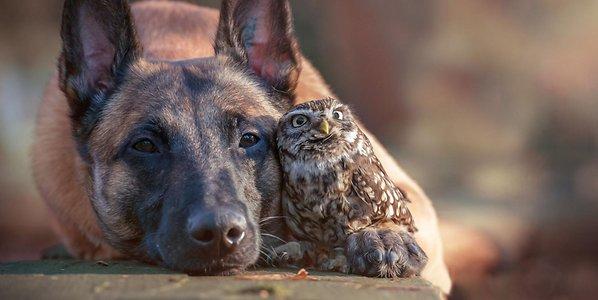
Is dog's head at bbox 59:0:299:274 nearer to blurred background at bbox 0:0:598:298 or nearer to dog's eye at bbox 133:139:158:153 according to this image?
dog's eye at bbox 133:139:158:153

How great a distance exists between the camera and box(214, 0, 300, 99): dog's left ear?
5035 millimetres

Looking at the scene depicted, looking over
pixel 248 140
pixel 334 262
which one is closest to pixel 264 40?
pixel 248 140

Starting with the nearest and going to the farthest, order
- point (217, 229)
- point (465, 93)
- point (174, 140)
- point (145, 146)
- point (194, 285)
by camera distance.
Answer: point (194, 285)
point (217, 229)
point (174, 140)
point (145, 146)
point (465, 93)

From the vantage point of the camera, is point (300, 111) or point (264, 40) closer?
point (300, 111)

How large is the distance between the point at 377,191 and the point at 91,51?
192 cm

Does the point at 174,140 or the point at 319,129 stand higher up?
the point at 319,129

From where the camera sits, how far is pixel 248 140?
4.47 m

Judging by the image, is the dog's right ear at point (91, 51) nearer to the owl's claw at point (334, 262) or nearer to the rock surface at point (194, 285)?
the rock surface at point (194, 285)

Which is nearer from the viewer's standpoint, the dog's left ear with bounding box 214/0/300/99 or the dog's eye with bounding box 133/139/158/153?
the dog's eye with bounding box 133/139/158/153

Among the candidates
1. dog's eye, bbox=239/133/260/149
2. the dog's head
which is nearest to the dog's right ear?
the dog's head

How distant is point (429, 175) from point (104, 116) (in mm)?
5868

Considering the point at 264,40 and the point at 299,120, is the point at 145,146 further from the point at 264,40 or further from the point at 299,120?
the point at 264,40

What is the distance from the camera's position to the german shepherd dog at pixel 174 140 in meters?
3.94

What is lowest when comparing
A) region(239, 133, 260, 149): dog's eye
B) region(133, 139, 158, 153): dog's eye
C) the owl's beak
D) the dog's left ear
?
region(133, 139, 158, 153): dog's eye
